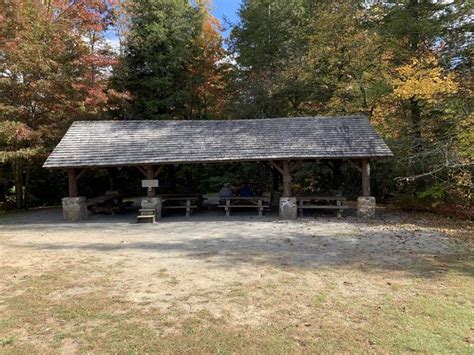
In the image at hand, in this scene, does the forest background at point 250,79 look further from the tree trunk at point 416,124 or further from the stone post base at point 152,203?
the stone post base at point 152,203

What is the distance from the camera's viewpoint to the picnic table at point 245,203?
13.2 metres

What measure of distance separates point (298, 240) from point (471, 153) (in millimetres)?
5474

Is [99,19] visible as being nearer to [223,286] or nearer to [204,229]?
[204,229]

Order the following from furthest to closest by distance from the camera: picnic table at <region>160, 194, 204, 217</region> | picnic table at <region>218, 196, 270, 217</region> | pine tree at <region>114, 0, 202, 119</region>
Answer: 1. pine tree at <region>114, 0, 202, 119</region>
2. picnic table at <region>160, 194, 204, 217</region>
3. picnic table at <region>218, 196, 270, 217</region>

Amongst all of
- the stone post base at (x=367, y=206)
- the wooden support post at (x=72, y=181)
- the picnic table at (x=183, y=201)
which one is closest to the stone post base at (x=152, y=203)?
the picnic table at (x=183, y=201)

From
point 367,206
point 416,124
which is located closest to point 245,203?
point 367,206

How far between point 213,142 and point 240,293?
8.79 metres

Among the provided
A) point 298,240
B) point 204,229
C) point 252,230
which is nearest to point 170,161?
point 204,229

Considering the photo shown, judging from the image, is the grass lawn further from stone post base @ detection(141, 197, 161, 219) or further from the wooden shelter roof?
the wooden shelter roof

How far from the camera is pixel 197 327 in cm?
407

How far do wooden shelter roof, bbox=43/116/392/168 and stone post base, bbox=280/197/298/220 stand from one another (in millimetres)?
1613

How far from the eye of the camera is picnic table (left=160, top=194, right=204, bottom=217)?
13.6 meters

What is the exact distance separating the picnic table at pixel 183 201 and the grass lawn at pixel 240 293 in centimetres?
424

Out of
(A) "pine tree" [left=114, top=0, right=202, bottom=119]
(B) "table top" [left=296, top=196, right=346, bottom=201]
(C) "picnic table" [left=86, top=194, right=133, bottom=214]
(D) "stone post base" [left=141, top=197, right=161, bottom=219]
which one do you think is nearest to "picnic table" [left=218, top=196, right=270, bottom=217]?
(B) "table top" [left=296, top=196, right=346, bottom=201]
